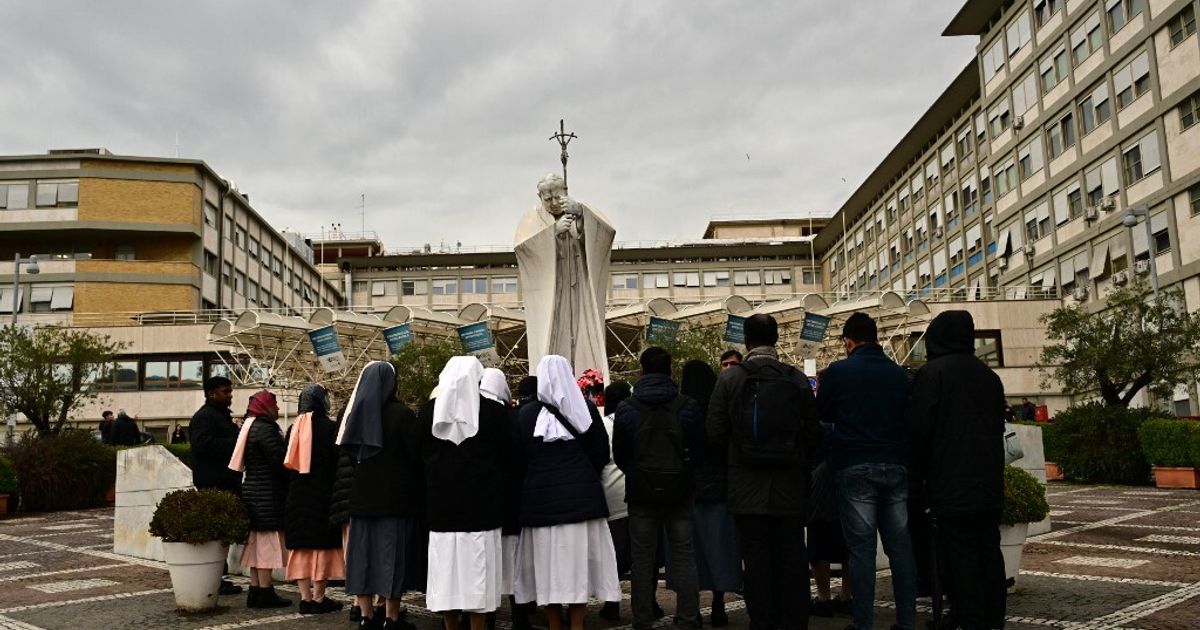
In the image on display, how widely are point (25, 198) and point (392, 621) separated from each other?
2038 inches

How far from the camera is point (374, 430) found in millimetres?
6695

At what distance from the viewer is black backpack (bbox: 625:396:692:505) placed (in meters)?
6.25

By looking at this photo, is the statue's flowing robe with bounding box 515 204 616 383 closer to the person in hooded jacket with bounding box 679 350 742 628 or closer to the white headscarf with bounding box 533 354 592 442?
the person in hooded jacket with bounding box 679 350 742 628

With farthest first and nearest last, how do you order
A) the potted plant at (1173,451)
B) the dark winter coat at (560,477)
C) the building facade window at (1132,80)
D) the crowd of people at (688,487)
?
the building facade window at (1132,80)
the potted plant at (1173,451)
the dark winter coat at (560,477)
the crowd of people at (688,487)

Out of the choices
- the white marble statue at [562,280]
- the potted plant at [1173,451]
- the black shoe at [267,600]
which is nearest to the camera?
the black shoe at [267,600]

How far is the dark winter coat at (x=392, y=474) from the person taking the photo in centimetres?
670

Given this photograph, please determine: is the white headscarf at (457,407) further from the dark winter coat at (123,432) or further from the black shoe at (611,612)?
the dark winter coat at (123,432)

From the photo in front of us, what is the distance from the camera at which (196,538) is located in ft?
25.2

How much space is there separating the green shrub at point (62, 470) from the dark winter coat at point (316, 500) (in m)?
14.0

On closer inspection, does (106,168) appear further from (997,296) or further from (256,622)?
(256,622)

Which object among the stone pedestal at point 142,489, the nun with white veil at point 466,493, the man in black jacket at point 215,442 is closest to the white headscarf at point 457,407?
the nun with white veil at point 466,493

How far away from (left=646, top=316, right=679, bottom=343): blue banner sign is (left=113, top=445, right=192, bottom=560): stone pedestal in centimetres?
2074

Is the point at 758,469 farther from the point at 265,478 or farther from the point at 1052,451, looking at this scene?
the point at 1052,451

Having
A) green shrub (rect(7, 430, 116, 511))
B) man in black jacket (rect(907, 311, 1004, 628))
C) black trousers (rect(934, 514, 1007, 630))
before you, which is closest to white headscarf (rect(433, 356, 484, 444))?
man in black jacket (rect(907, 311, 1004, 628))
